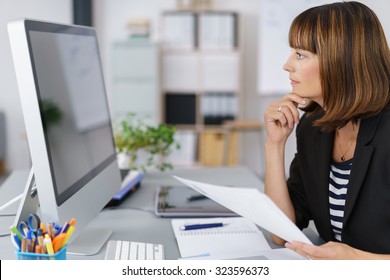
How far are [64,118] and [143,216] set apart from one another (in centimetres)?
46

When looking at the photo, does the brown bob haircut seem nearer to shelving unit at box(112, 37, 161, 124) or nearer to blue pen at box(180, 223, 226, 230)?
blue pen at box(180, 223, 226, 230)

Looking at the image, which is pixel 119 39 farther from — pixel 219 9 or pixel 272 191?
pixel 272 191

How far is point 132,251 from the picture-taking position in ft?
3.21

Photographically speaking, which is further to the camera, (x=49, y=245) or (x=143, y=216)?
(x=143, y=216)

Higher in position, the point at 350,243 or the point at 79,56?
the point at 79,56

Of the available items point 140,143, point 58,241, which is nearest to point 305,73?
point 58,241

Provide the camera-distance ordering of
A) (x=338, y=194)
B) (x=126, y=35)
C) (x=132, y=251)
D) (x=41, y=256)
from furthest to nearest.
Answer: (x=126, y=35) → (x=338, y=194) → (x=132, y=251) → (x=41, y=256)

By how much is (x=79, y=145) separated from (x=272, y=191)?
0.50m

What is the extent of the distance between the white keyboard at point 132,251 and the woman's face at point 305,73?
1.53 ft

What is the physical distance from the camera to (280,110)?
129 cm

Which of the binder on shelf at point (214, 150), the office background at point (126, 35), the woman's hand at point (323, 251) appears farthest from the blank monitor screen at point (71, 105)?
the binder on shelf at point (214, 150)

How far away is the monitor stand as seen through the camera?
95 centimetres

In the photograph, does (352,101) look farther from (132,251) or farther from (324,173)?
(132,251)
